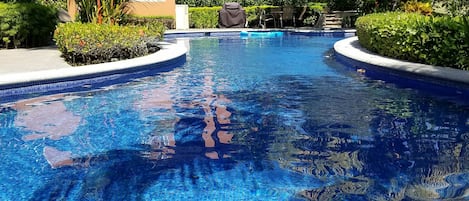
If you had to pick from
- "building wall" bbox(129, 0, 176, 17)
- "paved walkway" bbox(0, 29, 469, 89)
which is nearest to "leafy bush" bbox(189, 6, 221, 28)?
"building wall" bbox(129, 0, 176, 17)

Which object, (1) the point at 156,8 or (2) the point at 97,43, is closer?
(2) the point at 97,43

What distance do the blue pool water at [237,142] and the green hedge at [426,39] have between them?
3.58ft

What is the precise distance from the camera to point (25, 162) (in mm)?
4848

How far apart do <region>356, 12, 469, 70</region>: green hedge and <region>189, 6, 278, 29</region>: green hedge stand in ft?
52.4

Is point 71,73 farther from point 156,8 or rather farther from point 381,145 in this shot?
point 156,8

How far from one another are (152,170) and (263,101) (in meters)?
3.42

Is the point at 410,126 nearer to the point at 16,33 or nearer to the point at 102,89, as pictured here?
the point at 102,89

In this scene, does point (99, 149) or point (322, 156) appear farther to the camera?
point (99, 149)

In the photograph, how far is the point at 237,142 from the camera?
5441 mm

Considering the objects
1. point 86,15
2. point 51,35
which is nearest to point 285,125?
point 86,15

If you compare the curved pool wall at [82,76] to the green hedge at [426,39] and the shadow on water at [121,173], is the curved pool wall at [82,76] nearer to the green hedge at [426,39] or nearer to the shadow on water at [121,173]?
the shadow on water at [121,173]

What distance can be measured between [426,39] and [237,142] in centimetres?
563

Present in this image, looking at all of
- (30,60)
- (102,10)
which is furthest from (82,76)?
(102,10)

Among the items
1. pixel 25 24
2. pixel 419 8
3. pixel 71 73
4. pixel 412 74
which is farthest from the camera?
pixel 419 8
